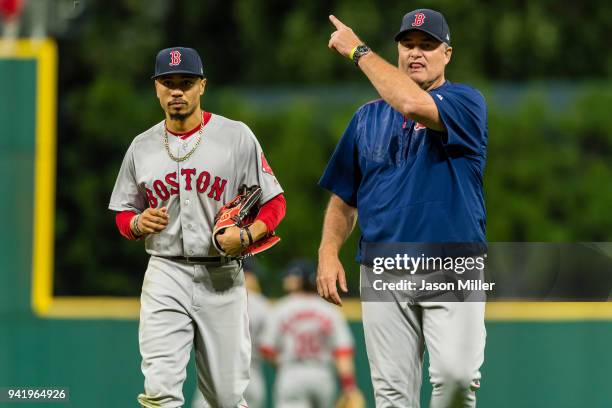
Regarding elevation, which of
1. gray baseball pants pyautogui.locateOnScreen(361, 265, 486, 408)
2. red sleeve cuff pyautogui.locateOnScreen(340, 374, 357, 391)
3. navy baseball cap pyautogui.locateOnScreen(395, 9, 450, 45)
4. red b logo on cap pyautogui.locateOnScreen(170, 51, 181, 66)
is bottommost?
red sleeve cuff pyautogui.locateOnScreen(340, 374, 357, 391)

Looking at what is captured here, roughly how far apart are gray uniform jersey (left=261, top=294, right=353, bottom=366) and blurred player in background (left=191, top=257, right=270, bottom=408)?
39 millimetres

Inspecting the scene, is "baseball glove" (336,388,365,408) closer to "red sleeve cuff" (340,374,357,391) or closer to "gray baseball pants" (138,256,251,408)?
"red sleeve cuff" (340,374,357,391)

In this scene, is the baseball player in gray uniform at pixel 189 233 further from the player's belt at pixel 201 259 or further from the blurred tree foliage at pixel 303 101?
the blurred tree foliage at pixel 303 101

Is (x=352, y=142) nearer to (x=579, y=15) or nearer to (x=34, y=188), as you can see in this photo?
(x=34, y=188)

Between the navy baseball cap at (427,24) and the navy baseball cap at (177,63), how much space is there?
61cm

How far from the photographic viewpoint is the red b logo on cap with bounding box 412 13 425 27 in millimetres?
3066

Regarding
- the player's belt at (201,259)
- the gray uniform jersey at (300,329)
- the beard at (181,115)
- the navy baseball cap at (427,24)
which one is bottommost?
the gray uniform jersey at (300,329)

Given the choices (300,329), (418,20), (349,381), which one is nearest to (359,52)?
(418,20)

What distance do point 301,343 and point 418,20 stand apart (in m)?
2.87

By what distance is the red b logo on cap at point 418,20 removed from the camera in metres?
3.07

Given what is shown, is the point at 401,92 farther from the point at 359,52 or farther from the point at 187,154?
the point at 187,154

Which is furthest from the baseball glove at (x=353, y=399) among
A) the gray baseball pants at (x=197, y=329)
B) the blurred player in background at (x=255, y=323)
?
the gray baseball pants at (x=197, y=329)

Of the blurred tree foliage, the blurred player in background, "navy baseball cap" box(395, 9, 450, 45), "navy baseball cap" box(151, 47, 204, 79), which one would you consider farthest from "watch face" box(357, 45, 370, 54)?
the blurred tree foliage

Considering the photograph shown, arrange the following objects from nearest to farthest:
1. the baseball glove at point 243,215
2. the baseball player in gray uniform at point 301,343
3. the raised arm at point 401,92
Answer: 1. the raised arm at point 401,92
2. the baseball glove at point 243,215
3. the baseball player in gray uniform at point 301,343
